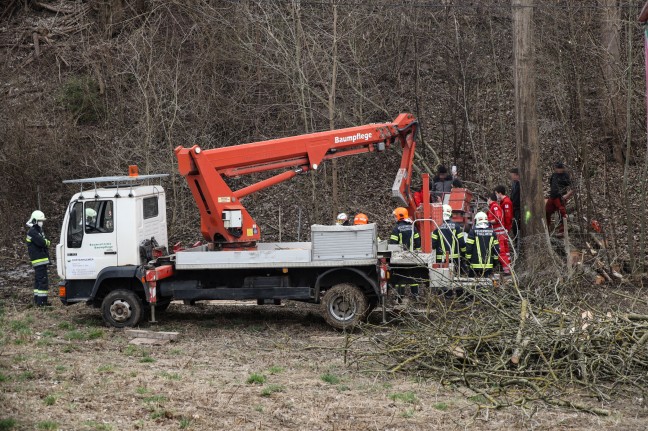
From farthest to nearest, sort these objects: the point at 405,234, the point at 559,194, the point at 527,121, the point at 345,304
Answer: the point at 559,194 → the point at 527,121 → the point at 405,234 → the point at 345,304

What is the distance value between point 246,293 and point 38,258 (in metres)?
4.62

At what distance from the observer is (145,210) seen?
49.0 feet

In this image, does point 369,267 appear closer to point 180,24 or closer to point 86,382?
point 86,382

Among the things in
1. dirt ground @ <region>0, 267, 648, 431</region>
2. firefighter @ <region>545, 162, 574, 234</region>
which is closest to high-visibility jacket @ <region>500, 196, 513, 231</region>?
firefighter @ <region>545, 162, 574, 234</region>

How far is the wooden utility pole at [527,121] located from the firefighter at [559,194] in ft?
4.57

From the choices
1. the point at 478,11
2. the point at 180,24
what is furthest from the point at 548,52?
the point at 180,24

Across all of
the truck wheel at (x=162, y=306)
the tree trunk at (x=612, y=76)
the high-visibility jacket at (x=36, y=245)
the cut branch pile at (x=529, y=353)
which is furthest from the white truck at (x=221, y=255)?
the tree trunk at (x=612, y=76)

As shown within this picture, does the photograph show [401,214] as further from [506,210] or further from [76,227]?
[76,227]

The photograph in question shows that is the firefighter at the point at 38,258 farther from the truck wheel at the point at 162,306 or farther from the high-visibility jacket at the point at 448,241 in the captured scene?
the high-visibility jacket at the point at 448,241

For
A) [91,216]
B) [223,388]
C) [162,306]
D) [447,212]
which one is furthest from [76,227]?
[447,212]

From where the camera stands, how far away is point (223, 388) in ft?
34.4

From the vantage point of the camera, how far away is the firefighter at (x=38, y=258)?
1648cm

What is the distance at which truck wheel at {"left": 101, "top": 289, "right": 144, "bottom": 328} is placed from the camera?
48.1ft

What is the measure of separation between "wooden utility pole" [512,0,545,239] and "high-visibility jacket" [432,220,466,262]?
7.16 ft
